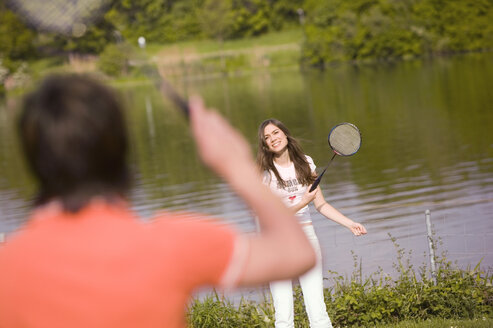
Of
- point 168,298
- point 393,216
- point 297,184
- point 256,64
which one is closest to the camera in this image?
point 168,298

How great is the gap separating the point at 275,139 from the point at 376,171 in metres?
11.3

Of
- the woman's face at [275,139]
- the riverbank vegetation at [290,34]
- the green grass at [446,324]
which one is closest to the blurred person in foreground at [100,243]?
the woman's face at [275,139]

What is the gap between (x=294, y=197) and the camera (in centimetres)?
438

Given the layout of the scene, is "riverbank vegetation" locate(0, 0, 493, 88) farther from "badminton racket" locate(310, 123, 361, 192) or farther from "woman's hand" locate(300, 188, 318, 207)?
"woman's hand" locate(300, 188, 318, 207)

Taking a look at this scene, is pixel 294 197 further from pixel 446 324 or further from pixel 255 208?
pixel 255 208

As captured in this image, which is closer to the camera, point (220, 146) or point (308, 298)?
point (220, 146)

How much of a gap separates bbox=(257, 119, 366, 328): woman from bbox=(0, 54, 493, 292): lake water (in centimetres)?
79

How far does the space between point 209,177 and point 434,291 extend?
11.8 m

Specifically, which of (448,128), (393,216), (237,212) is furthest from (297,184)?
(448,128)

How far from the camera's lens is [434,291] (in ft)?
18.1

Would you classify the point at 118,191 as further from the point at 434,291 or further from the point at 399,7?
the point at 399,7

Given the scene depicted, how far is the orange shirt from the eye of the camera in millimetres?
1145

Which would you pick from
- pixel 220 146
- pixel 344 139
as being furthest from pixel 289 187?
pixel 220 146

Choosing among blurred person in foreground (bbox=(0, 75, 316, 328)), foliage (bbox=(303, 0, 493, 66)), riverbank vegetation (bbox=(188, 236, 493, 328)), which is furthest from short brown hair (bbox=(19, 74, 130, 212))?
foliage (bbox=(303, 0, 493, 66))
